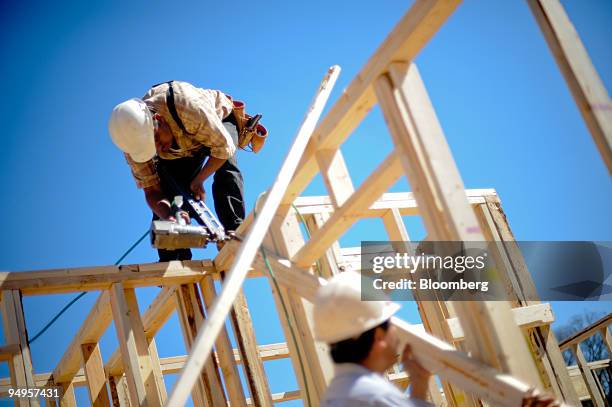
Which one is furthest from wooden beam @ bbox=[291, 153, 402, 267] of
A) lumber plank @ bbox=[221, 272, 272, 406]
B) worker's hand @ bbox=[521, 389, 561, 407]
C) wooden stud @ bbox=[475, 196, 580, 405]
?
wooden stud @ bbox=[475, 196, 580, 405]

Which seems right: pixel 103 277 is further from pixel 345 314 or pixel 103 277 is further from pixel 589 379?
pixel 589 379

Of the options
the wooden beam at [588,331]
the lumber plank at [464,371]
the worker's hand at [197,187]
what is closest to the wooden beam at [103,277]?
the worker's hand at [197,187]

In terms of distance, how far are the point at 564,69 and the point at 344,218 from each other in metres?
1.27

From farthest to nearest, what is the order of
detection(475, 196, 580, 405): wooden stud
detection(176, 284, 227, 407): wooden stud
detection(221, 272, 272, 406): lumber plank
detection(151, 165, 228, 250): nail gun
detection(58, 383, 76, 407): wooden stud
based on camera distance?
Answer: detection(58, 383, 76, 407): wooden stud, detection(475, 196, 580, 405): wooden stud, detection(176, 284, 227, 407): wooden stud, detection(221, 272, 272, 406): lumber plank, detection(151, 165, 228, 250): nail gun

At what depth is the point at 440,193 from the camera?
2.41 metres

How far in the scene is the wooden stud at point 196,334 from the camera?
13.9 feet

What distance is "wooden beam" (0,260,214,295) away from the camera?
4.10 m

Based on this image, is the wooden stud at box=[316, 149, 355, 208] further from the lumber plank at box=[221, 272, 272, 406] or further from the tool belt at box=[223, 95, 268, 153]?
the tool belt at box=[223, 95, 268, 153]

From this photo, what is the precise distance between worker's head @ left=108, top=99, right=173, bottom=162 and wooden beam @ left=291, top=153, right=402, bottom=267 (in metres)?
1.47

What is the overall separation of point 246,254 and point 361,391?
77 cm

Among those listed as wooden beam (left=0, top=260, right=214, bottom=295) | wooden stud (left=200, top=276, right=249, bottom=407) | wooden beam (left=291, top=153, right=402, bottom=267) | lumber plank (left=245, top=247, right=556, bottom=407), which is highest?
wooden beam (left=0, top=260, right=214, bottom=295)

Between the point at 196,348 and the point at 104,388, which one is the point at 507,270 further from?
the point at 196,348

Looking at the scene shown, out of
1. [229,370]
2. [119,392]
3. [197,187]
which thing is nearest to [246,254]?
[229,370]

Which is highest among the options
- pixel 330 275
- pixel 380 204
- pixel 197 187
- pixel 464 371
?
pixel 197 187
